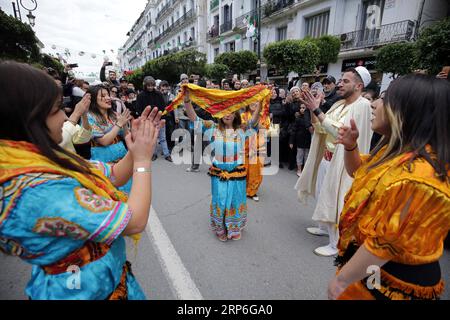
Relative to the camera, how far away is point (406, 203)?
0.97 metres

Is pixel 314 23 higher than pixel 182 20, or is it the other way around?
pixel 182 20

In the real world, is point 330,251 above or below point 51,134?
below

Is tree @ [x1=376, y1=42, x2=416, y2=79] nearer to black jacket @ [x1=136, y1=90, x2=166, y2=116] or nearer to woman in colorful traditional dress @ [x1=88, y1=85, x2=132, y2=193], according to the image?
black jacket @ [x1=136, y1=90, x2=166, y2=116]

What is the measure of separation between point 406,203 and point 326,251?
1.92 meters

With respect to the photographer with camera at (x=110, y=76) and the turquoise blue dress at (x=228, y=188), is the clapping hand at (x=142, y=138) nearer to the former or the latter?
the turquoise blue dress at (x=228, y=188)

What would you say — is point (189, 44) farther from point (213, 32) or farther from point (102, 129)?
point (102, 129)

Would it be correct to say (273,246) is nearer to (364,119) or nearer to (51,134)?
(364,119)

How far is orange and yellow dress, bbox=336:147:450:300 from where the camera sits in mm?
952

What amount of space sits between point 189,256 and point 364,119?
2282 millimetres

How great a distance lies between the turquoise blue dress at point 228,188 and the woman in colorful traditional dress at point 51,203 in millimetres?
1750

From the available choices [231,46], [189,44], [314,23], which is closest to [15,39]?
[314,23]

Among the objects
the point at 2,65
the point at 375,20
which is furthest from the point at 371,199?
the point at 375,20

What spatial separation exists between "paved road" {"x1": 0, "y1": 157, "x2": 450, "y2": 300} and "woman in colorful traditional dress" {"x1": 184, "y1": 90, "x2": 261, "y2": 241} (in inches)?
8.8
